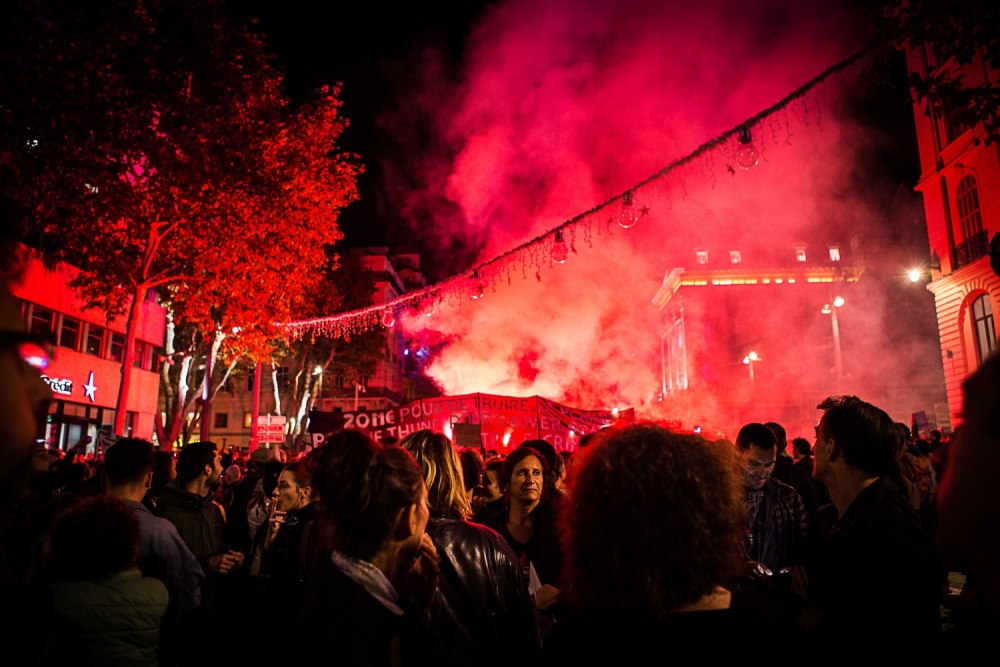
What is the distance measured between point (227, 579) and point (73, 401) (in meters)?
23.9

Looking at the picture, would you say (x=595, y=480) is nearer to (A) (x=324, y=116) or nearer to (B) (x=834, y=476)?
(B) (x=834, y=476)

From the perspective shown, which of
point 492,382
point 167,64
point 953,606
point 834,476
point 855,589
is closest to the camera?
point 855,589

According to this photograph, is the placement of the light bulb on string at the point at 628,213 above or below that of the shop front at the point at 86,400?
above

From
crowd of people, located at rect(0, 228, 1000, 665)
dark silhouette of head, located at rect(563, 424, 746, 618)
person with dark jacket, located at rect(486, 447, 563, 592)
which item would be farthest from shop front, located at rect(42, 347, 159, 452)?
dark silhouette of head, located at rect(563, 424, 746, 618)

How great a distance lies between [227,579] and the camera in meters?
5.62

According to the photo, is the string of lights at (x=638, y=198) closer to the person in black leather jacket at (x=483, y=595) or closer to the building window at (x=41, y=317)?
the person in black leather jacket at (x=483, y=595)

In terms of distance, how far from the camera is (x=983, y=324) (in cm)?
2397

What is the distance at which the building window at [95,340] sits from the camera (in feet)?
87.8

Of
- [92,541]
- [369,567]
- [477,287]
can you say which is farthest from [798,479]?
[477,287]

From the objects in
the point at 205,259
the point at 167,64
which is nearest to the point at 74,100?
the point at 167,64

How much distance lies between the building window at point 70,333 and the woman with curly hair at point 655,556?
28.1 meters

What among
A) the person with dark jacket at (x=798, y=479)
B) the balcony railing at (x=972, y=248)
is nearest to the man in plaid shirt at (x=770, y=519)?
the person with dark jacket at (x=798, y=479)

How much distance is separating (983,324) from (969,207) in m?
4.38

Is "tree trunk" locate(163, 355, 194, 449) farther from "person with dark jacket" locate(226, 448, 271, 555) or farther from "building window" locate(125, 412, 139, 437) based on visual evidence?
"person with dark jacket" locate(226, 448, 271, 555)
